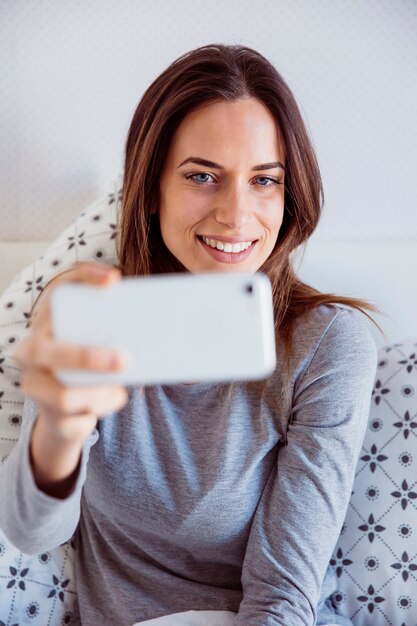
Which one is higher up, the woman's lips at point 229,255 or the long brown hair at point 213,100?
the long brown hair at point 213,100

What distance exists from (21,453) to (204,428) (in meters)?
0.35

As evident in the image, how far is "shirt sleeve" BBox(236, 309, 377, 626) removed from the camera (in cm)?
94

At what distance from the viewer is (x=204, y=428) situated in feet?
3.40

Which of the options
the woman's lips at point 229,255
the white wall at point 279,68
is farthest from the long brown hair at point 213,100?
the white wall at point 279,68

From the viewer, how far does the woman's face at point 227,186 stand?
3.17 feet

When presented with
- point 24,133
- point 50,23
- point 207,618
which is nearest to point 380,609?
point 207,618

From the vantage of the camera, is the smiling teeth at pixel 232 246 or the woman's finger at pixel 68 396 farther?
the smiling teeth at pixel 232 246

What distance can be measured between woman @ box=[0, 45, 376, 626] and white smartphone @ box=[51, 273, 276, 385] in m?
0.35

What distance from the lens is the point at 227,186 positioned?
3.20 ft

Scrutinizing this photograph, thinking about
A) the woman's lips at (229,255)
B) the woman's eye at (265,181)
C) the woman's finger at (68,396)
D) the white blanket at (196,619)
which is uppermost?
the woman's eye at (265,181)

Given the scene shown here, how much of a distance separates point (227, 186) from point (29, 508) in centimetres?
48

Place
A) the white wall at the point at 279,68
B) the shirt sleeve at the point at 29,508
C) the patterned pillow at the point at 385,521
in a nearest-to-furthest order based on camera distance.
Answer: the shirt sleeve at the point at 29,508 < the patterned pillow at the point at 385,521 < the white wall at the point at 279,68

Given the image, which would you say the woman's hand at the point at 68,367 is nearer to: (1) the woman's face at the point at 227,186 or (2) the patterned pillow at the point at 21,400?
(1) the woman's face at the point at 227,186

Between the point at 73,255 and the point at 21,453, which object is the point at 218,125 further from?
the point at 21,453
